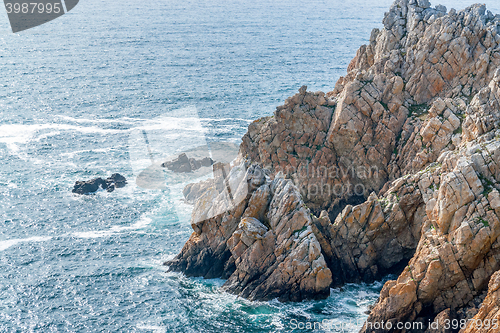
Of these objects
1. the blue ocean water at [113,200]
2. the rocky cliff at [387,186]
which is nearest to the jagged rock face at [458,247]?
the rocky cliff at [387,186]

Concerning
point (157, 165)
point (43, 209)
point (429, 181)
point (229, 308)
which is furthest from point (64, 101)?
point (429, 181)

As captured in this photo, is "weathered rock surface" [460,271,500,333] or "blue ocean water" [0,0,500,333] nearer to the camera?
"weathered rock surface" [460,271,500,333]

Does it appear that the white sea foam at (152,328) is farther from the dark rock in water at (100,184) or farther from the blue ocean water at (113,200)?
the dark rock in water at (100,184)

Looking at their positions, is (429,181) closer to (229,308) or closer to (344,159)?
(344,159)

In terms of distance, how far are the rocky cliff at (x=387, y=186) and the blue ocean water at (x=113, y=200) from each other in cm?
451

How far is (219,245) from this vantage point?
232ft

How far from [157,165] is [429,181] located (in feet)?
201

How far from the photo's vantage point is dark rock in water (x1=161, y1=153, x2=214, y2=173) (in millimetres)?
106438

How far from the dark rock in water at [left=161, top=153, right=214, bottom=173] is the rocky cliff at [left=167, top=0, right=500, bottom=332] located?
1411 centimetres

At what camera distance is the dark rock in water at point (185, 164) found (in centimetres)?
10644

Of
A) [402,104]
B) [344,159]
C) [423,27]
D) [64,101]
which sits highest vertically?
[423,27]


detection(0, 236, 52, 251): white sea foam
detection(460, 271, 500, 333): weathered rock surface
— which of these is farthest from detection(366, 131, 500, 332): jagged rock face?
detection(0, 236, 52, 251): white sea foam

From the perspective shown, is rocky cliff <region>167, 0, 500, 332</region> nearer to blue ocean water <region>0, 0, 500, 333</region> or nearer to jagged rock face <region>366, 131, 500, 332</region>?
jagged rock face <region>366, 131, 500, 332</region>

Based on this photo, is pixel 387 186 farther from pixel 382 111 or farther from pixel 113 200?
pixel 113 200
